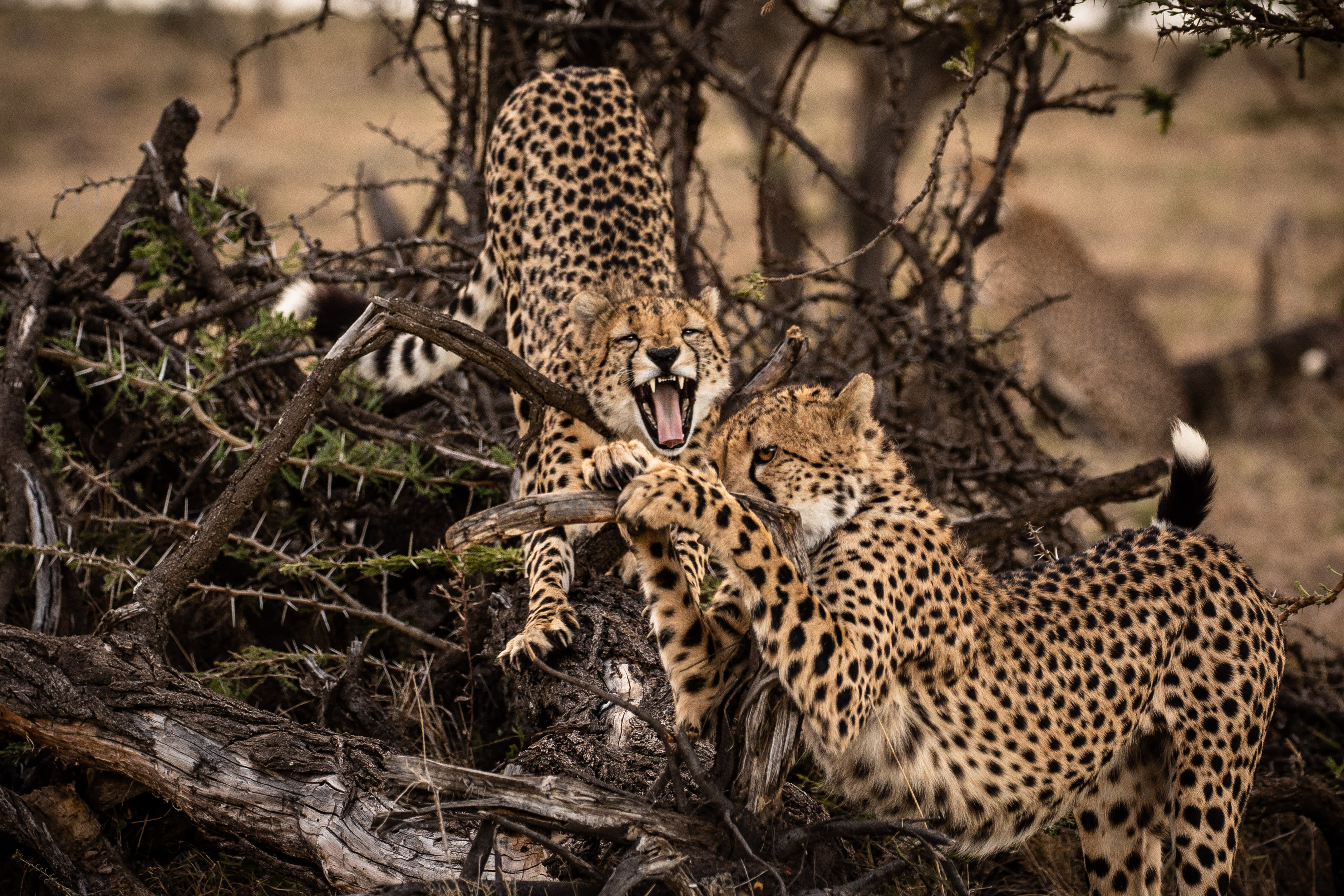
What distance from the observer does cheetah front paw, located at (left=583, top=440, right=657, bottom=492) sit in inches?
87.4

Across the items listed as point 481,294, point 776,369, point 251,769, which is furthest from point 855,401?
point 481,294

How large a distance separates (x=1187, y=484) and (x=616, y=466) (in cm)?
153

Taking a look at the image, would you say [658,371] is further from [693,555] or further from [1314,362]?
[1314,362]

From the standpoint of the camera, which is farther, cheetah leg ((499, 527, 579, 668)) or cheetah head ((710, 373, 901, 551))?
cheetah leg ((499, 527, 579, 668))

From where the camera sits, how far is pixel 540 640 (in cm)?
275

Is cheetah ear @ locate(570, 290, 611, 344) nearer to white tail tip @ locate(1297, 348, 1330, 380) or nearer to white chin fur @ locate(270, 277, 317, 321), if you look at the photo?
white chin fur @ locate(270, 277, 317, 321)

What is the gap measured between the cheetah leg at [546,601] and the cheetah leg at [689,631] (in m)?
0.28

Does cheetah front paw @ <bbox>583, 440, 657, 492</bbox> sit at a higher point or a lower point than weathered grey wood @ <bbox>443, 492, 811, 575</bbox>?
higher

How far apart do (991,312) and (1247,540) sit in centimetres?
264

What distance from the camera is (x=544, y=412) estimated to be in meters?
2.58

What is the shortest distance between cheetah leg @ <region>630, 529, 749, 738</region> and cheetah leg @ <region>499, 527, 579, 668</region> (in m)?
0.28

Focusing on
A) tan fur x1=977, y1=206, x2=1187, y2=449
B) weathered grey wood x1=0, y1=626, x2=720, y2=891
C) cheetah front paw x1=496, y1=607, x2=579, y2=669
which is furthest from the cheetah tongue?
tan fur x1=977, y1=206, x2=1187, y2=449

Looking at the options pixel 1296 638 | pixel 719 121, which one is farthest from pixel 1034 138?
pixel 1296 638

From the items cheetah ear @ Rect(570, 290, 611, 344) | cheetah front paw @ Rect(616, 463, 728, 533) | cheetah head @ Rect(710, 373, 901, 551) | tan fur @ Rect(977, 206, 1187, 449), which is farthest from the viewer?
tan fur @ Rect(977, 206, 1187, 449)
